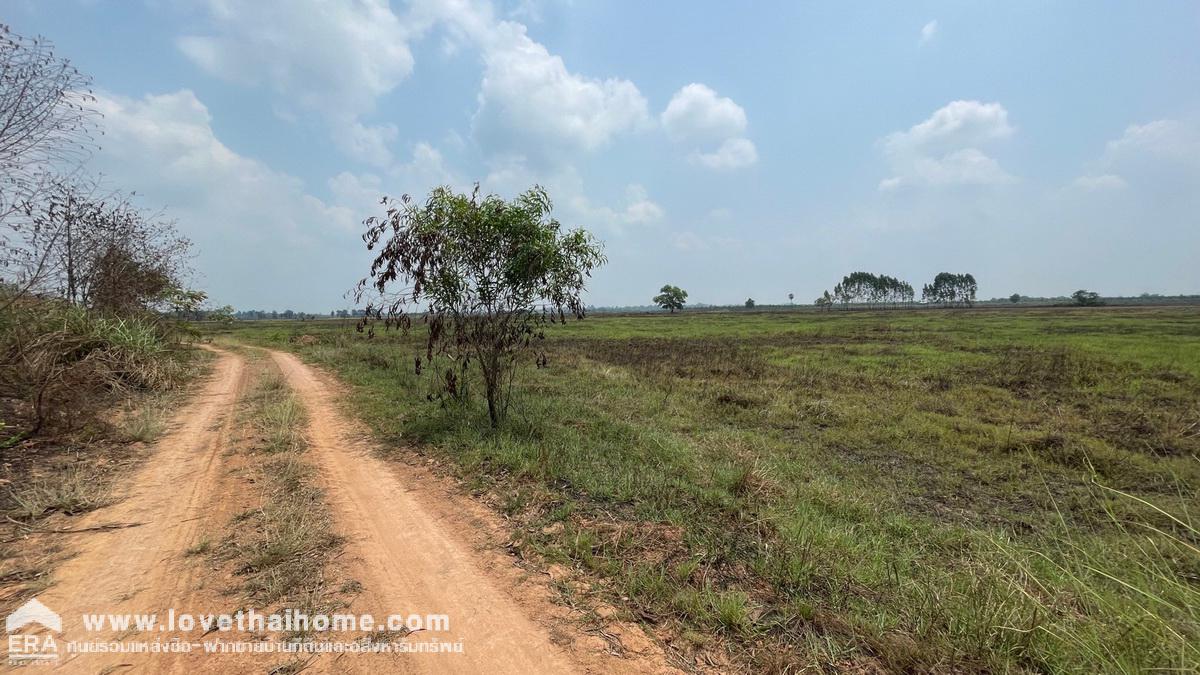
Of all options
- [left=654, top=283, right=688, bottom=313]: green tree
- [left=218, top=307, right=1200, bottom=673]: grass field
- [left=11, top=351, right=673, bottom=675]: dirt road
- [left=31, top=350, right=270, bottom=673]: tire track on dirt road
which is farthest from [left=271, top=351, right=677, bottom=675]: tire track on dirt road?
[left=654, top=283, right=688, bottom=313]: green tree

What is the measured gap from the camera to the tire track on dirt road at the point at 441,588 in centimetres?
291

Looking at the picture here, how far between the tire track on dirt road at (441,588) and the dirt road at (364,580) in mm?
11

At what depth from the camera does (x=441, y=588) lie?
12.0ft

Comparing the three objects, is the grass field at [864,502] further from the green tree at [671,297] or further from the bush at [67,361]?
the green tree at [671,297]

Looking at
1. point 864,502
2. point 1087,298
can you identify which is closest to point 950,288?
point 1087,298

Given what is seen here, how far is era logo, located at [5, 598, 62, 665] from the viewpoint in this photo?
2766 millimetres

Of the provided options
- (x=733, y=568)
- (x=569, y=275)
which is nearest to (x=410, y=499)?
(x=733, y=568)

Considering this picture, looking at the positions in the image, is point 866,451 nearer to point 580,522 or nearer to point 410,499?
point 580,522

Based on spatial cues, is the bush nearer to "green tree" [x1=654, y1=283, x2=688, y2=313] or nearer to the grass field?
the grass field

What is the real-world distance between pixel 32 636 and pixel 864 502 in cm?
877

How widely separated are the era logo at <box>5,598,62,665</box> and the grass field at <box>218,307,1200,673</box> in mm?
3157

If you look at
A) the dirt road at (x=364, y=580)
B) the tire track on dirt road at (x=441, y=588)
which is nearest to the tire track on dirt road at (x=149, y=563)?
the dirt road at (x=364, y=580)

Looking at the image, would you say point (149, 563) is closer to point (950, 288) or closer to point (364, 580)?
point (364, 580)

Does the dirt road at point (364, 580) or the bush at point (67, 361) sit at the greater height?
the bush at point (67, 361)
